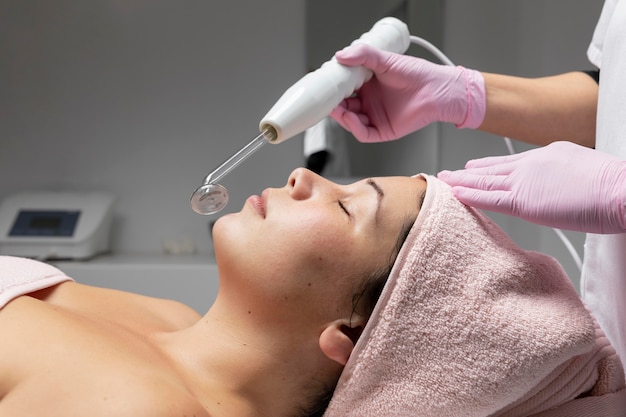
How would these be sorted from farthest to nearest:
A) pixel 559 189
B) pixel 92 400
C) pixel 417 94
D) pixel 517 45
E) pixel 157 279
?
pixel 517 45, pixel 157 279, pixel 417 94, pixel 559 189, pixel 92 400

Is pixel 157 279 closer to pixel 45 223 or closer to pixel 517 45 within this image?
pixel 45 223

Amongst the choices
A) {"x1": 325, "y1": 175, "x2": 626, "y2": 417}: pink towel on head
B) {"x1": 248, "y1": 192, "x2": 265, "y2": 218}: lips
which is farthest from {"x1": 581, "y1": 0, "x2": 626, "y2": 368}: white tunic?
{"x1": 248, "y1": 192, "x2": 265, "y2": 218}: lips

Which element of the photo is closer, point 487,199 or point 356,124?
point 487,199

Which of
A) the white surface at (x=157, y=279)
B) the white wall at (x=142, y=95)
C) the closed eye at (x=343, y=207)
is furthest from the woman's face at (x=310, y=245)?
the white wall at (x=142, y=95)

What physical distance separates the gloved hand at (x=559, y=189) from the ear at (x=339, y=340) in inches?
11.6

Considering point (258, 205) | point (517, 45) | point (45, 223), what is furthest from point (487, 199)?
point (45, 223)

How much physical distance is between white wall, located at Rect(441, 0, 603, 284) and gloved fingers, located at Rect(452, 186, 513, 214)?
1.18 metres

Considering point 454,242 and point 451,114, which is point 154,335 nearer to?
point 454,242

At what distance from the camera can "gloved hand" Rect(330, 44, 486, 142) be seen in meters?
1.50

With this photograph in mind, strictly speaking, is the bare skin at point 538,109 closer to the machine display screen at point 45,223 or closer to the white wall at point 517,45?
the white wall at point 517,45

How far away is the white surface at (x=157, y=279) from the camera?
7.77ft

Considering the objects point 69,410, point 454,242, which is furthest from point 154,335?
point 454,242

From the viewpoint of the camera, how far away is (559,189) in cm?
107

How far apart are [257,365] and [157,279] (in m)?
1.31
